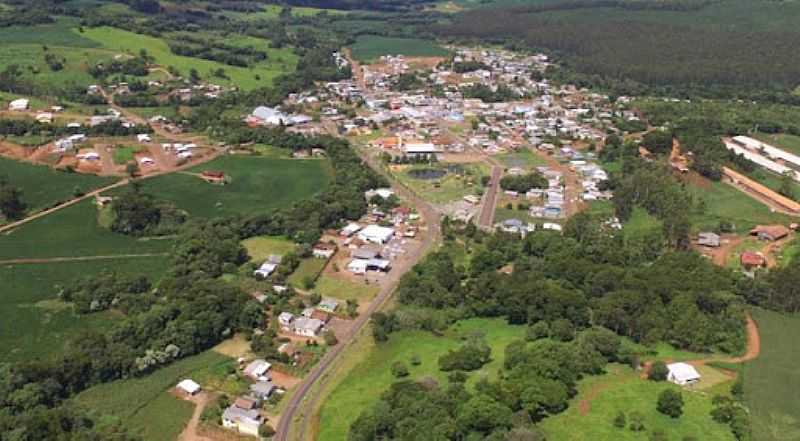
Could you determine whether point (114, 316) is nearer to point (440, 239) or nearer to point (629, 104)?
point (440, 239)

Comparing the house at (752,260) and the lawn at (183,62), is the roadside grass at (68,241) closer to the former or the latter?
the house at (752,260)

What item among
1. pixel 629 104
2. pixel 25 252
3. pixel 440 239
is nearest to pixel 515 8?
pixel 629 104

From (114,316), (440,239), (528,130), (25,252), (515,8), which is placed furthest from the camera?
(515,8)

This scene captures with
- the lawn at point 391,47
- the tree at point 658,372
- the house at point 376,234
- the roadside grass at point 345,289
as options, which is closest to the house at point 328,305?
the roadside grass at point 345,289

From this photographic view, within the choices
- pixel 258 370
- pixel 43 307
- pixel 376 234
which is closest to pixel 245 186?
pixel 376 234

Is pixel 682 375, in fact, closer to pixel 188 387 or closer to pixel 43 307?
pixel 188 387

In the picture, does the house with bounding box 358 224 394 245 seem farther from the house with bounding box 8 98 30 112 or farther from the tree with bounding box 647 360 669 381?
the house with bounding box 8 98 30 112
